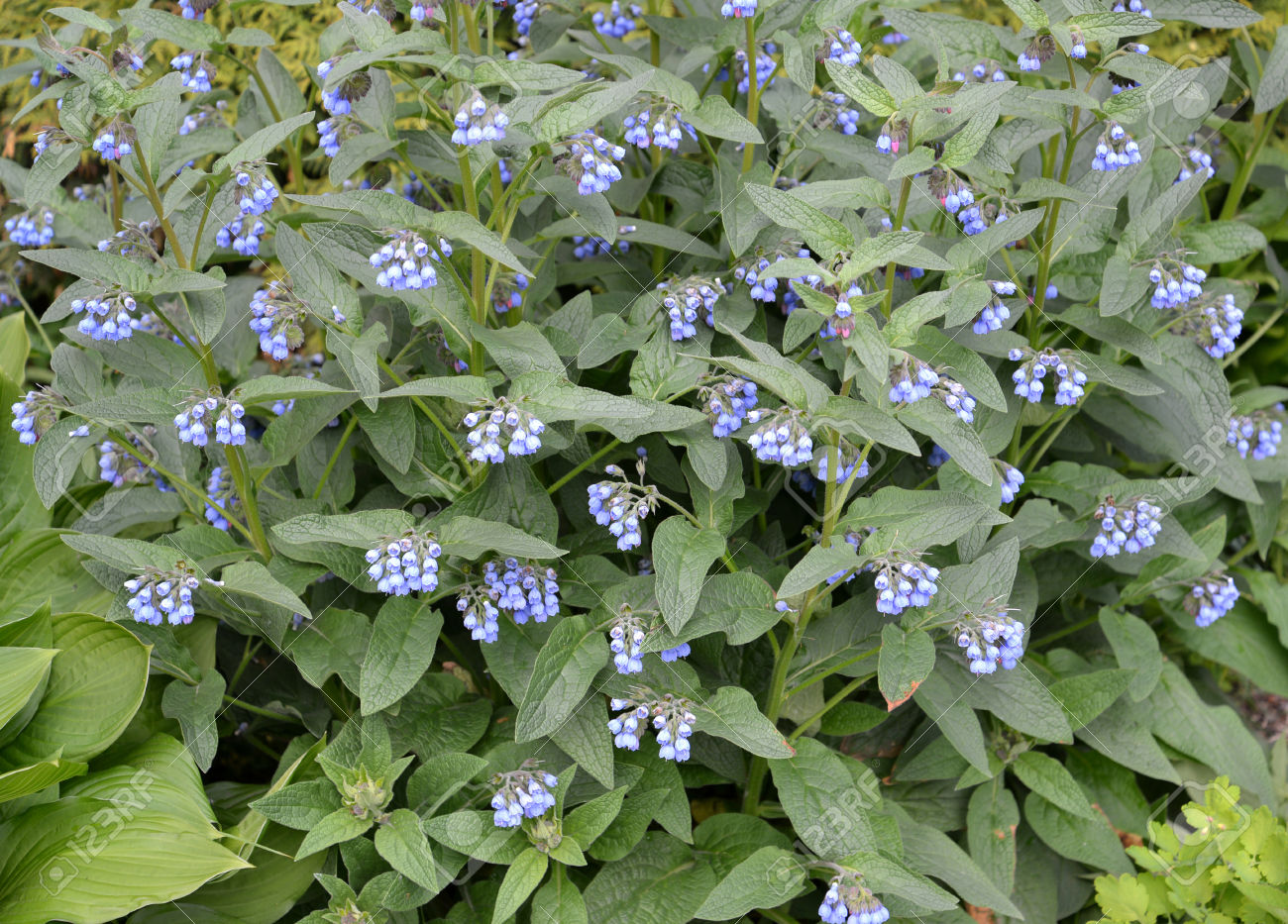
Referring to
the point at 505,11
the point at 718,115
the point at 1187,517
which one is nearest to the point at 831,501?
the point at 718,115

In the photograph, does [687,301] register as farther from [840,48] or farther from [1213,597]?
[1213,597]

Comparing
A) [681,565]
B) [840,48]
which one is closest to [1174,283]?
[840,48]

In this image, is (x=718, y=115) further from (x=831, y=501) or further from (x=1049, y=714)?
(x=1049, y=714)

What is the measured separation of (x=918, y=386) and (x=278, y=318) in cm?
139

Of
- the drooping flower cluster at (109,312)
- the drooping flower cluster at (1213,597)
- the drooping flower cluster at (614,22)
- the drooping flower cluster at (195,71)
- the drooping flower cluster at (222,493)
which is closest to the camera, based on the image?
the drooping flower cluster at (109,312)

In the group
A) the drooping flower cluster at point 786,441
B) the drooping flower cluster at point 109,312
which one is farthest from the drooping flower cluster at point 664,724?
the drooping flower cluster at point 109,312

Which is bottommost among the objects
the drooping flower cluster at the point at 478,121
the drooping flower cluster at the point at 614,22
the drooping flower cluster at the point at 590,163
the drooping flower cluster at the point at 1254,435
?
the drooping flower cluster at the point at 1254,435

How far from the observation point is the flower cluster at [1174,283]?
2.63 m

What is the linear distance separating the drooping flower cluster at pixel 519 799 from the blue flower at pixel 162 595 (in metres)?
0.77

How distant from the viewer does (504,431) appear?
7.17 ft

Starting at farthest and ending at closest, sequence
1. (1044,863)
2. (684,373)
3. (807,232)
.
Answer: (1044,863) → (684,373) → (807,232)

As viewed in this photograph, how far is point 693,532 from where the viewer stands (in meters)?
2.41

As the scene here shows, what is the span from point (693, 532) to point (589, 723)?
525 millimetres

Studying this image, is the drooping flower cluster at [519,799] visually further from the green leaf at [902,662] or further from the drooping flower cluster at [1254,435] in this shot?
the drooping flower cluster at [1254,435]
